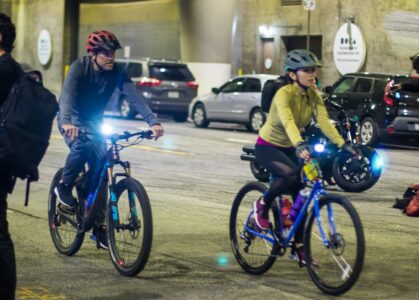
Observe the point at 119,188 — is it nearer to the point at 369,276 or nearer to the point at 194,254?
the point at 194,254

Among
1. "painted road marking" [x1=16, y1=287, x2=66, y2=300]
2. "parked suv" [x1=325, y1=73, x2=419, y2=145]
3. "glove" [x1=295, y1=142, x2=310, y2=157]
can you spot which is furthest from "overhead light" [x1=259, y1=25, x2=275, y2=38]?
"painted road marking" [x1=16, y1=287, x2=66, y2=300]

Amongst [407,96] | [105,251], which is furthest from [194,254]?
[407,96]

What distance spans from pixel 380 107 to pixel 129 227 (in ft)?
50.2

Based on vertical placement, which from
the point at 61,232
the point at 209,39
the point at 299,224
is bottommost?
the point at 61,232

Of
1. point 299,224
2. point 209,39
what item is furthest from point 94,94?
point 209,39

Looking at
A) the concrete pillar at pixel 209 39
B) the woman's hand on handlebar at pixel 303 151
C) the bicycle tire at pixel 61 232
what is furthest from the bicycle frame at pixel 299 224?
the concrete pillar at pixel 209 39

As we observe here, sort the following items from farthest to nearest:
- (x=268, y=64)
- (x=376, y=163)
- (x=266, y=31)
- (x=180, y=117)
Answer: (x=268, y=64) < (x=266, y=31) < (x=180, y=117) < (x=376, y=163)

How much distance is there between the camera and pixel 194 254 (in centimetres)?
905

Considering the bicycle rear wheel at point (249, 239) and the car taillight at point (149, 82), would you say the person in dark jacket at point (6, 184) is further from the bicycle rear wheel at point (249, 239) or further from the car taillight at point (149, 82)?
the car taillight at point (149, 82)

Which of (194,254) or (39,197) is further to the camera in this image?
(39,197)

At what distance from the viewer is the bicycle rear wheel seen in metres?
8.16

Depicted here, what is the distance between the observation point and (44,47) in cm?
4884

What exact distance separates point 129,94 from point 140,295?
193 cm

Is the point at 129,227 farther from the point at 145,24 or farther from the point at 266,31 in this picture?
the point at 145,24
